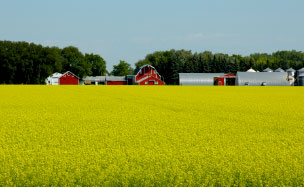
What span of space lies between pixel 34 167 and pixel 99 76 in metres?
107

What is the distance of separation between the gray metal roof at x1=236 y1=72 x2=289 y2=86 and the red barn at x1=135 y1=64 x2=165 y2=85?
20.9 meters

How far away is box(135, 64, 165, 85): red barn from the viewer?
82.2m

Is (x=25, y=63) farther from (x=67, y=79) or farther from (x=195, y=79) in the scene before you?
(x=195, y=79)

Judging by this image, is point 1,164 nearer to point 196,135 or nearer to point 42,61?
point 196,135

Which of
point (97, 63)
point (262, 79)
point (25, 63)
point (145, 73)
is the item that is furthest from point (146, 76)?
point (97, 63)

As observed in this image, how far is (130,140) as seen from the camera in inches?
225

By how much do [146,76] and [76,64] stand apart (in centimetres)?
2931

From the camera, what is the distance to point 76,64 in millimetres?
101000

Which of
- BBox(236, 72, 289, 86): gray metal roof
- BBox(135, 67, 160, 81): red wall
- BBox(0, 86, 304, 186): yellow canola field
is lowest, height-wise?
BBox(0, 86, 304, 186): yellow canola field

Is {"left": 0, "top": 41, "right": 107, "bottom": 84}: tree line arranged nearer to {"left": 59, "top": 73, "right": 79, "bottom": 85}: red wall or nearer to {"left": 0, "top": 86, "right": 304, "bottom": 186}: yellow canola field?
{"left": 59, "top": 73, "right": 79, "bottom": 85}: red wall

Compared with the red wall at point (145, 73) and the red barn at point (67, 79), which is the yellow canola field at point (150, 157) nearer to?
the red wall at point (145, 73)

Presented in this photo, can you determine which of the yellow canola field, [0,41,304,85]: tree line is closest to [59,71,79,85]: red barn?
[0,41,304,85]: tree line

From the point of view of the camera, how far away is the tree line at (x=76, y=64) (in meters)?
80.3

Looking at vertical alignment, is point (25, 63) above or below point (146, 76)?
above
